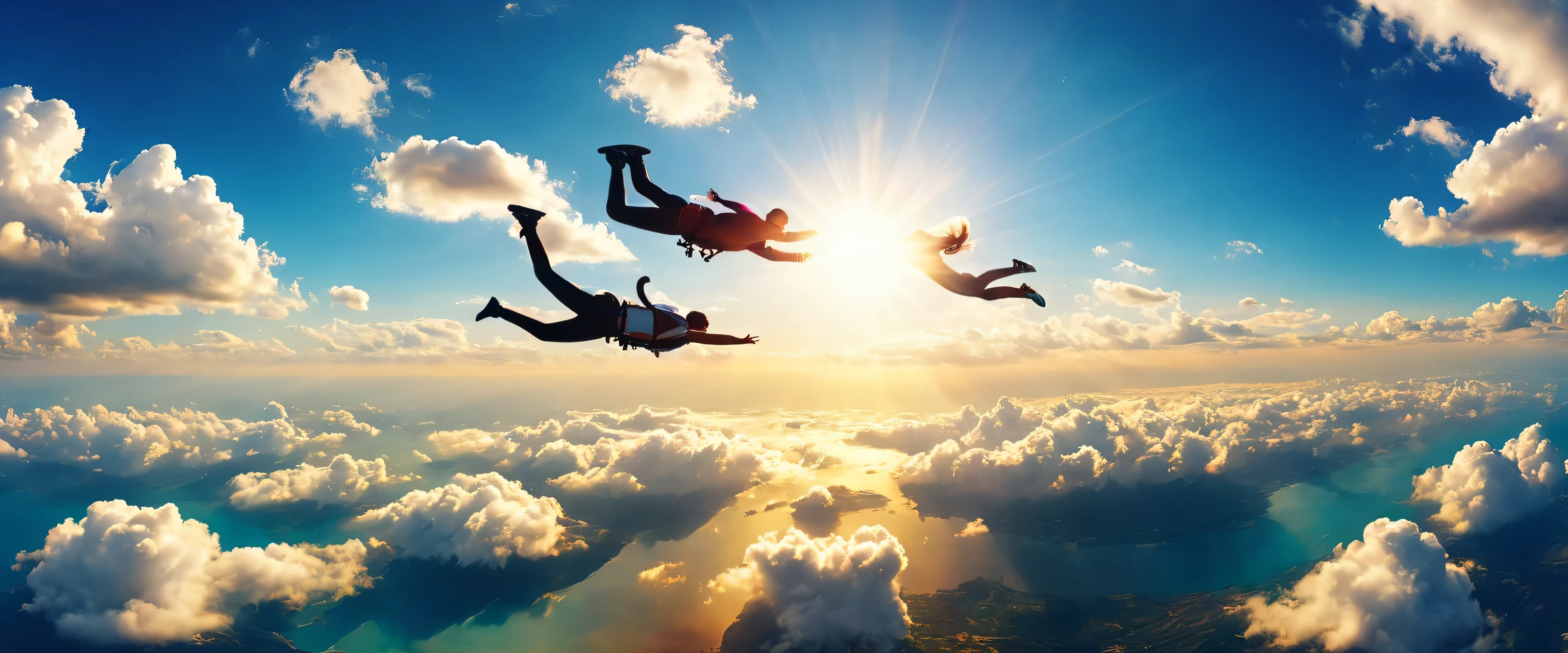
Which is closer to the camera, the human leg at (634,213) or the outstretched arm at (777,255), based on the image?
the human leg at (634,213)

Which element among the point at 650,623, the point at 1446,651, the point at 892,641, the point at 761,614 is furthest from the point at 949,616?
the point at 1446,651

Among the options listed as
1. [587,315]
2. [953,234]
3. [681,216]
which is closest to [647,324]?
[587,315]

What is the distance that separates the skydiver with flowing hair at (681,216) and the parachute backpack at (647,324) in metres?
1.26

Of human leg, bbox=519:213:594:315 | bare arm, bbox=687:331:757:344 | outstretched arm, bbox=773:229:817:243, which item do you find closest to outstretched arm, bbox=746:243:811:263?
outstretched arm, bbox=773:229:817:243

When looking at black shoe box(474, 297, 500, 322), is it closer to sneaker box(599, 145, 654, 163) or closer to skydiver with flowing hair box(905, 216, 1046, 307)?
sneaker box(599, 145, 654, 163)

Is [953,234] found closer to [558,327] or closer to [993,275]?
[993,275]

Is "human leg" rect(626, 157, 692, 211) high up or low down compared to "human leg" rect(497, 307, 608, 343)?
up

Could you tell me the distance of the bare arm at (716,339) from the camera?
8490mm

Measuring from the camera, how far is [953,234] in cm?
870

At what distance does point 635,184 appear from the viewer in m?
8.38

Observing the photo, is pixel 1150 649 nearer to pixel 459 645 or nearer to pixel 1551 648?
pixel 1551 648

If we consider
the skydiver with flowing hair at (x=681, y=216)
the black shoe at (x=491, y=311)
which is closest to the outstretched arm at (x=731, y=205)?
the skydiver with flowing hair at (x=681, y=216)

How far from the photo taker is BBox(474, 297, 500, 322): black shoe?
7215 mm

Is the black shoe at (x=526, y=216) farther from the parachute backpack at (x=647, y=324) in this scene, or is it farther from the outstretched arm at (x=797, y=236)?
the outstretched arm at (x=797, y=236)
